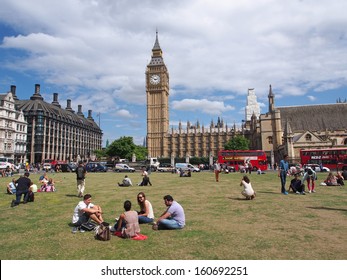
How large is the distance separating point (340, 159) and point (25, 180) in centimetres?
3841

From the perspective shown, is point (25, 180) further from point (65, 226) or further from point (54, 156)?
point (54, 156)

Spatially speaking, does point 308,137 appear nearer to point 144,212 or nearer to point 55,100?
point 144,212

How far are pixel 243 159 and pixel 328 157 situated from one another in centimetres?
1184

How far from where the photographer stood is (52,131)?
87375 millimetres

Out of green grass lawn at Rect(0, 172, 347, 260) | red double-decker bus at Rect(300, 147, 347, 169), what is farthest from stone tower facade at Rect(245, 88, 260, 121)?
green grass lawn at Rect(0, 172, 347, 260)

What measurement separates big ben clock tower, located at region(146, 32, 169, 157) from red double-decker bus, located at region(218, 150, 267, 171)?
66446mm

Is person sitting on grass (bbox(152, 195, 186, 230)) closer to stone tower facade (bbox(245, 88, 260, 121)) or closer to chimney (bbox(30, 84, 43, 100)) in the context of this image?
chimney (bbox(30, 84, 43, 100))

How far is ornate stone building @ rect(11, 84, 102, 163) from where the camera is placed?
79812 millimetres

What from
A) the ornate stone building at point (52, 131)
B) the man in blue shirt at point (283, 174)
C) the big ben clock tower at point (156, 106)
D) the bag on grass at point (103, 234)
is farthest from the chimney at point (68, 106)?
the bag on grass at point (103, 234)

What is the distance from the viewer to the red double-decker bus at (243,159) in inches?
1635

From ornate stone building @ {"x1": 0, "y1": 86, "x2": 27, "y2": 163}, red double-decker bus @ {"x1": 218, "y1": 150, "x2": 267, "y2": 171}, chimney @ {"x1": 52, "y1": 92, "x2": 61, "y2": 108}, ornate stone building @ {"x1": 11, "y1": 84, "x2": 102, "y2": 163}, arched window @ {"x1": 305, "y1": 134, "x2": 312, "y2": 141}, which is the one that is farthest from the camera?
chimney @ {"x1": 52, "y1": 92, "x2": 61, "y2": 108}

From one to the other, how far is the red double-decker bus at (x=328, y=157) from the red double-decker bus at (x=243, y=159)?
6.03 metres

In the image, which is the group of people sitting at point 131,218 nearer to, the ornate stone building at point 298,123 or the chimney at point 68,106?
the ornate stone building at point 298,123
